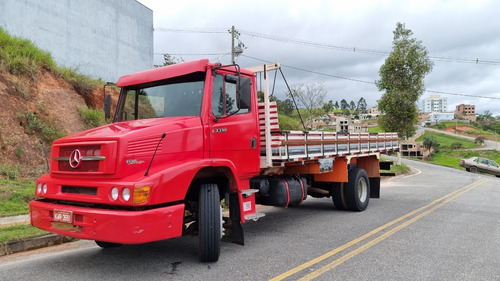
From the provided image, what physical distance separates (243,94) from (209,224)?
1.89 m

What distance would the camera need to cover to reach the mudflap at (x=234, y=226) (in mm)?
5581

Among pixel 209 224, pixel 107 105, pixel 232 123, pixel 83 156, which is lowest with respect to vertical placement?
pixel 209 224

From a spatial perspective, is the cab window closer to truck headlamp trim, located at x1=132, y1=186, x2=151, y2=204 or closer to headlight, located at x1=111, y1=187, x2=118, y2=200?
truck headlamp trim, located at x1=132, y1=186, x2=151, y2=204

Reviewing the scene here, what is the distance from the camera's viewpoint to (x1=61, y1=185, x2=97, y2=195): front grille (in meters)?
4.53

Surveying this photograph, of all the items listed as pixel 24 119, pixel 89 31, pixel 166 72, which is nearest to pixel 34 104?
pixel 24 119

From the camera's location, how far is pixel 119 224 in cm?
417

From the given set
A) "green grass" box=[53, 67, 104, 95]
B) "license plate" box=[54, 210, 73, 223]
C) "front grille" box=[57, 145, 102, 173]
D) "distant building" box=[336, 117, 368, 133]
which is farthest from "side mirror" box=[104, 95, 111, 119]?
"green grass" box=[53, 67, 104, 95]

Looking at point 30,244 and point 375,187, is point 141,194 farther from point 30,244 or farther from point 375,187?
point 375,187

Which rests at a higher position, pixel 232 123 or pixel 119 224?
pixel 232 123

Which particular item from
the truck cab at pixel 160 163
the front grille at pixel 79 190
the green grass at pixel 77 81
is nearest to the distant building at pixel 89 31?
the green grass at pixel 77 81

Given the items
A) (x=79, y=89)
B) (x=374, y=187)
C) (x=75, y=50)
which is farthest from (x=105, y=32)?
(x=374, y=187)

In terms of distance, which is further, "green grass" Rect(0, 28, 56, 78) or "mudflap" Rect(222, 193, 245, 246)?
"green grass" Rect(0, 28, 56, 78)

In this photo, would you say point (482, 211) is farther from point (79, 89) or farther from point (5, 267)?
point (79, 89)

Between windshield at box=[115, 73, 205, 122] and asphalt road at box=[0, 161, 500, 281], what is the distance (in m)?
2.05
